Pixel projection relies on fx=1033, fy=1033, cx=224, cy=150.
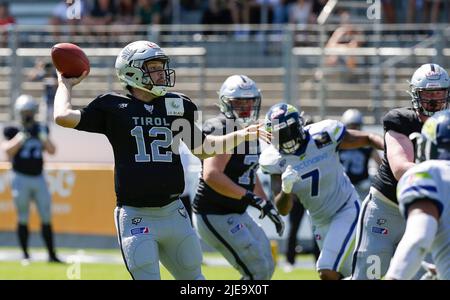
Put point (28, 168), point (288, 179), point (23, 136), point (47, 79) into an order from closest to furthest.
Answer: point (288, 179) < point (28, 168) < point (23, 136) < point (47, 79)

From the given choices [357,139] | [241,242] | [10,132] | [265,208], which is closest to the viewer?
[265,208]

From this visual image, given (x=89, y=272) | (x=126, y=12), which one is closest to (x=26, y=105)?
(x=89, y=272)

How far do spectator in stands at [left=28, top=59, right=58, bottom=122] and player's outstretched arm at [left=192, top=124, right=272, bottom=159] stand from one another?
Result: 7876 mm

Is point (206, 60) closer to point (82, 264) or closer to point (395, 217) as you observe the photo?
point (82, 264)

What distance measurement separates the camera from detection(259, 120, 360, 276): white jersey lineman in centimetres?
770

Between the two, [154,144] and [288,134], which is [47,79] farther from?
[154,144]

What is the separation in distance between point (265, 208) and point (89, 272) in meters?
3.92

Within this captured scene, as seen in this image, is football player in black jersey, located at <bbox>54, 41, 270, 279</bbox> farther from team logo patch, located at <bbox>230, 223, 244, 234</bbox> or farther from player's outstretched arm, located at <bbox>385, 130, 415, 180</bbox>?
team logo patch, located at <bbox>230, 223, 244, 234</bbox>

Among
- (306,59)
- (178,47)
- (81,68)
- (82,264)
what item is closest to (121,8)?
(178,47)

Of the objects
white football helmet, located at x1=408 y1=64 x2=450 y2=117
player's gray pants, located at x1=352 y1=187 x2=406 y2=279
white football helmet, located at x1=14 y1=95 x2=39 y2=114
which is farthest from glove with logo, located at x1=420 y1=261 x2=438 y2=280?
white football helmet, located at x1=14 y1=95 x2=39 y2=114

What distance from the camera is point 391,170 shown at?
22.7 feet

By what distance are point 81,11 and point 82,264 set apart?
17.8 feet

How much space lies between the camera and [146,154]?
6504 millimetres

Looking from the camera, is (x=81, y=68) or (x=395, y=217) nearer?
(x=81, y=68)
